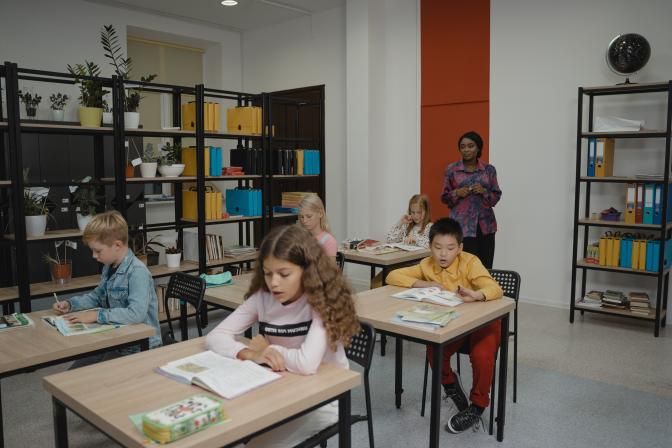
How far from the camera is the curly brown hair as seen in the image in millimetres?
1892

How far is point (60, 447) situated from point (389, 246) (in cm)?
339

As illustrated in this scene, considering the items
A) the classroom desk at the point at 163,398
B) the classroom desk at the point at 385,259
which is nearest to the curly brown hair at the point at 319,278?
the classroom desk at the point at 163,398

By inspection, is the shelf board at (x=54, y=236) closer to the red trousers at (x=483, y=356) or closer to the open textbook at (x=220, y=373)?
the open textbook at (x=220, y=373)

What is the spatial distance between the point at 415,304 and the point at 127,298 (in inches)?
55.0

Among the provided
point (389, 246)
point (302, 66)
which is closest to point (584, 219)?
point (389, 246)

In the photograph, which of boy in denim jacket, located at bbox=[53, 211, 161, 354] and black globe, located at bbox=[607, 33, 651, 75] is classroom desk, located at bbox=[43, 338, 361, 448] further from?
black globe, located at bbox=[607, 33, 651, 75]

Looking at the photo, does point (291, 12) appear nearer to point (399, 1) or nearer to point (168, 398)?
point (399, 1)

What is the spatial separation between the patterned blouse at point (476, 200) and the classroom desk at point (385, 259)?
2.14 ft

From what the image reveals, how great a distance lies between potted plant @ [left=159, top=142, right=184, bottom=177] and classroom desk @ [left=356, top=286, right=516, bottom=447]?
8.07ft

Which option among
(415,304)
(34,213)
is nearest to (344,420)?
(415,304)

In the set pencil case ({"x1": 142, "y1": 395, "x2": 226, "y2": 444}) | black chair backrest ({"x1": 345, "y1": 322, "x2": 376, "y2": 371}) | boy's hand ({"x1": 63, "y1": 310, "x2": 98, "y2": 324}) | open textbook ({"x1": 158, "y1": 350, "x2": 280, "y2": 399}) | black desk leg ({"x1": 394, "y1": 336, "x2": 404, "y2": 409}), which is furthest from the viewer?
black desk leg ({"x1": 394, "y1": 336, "x2": 404, "y2": 409})

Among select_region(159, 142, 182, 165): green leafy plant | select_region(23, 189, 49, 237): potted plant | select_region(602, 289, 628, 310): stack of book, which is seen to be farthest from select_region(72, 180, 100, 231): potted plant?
select_region(602, 289, 628, 310): stack of book

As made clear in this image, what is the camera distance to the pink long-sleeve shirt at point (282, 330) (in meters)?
1.84

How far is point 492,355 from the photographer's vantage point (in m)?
Answer: 2.86
